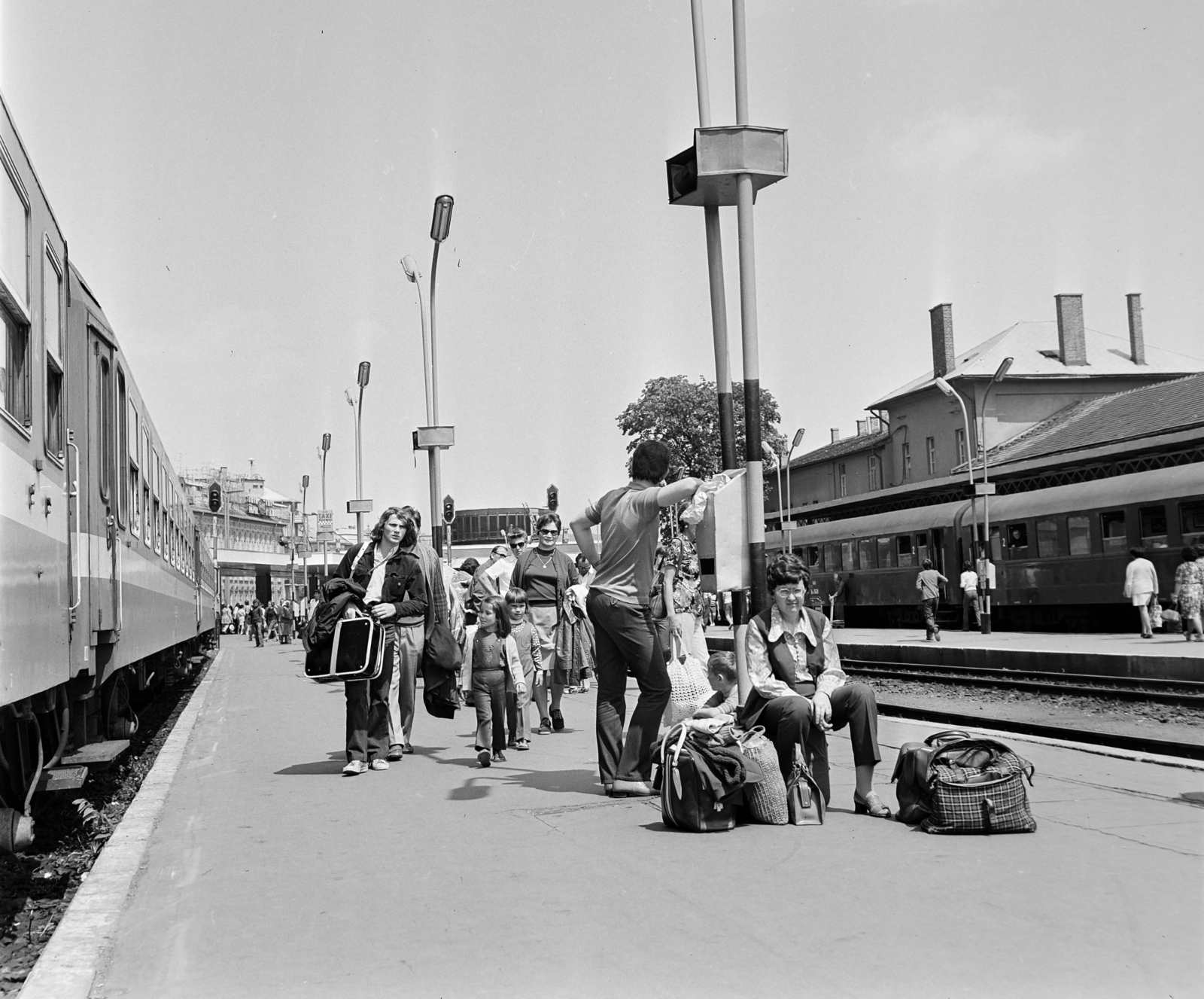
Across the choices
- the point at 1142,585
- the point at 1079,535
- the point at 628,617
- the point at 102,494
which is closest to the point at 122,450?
the point at 102,494

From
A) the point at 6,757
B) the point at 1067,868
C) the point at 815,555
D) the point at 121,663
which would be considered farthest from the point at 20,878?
the point at 815,555

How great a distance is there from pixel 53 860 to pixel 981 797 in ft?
16.8

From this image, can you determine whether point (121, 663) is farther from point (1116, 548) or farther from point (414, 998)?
point (1116, 548)

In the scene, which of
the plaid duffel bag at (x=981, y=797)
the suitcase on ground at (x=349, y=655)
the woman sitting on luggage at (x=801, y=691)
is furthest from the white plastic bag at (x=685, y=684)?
the plaid duffel bag at (x=981, y=797)

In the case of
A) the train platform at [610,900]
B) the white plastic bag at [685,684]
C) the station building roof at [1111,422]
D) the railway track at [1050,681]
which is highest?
the station building roof at [1111,422]

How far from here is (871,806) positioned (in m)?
6.99

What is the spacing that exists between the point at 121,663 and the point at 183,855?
269cm

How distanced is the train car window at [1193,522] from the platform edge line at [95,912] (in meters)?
22.0

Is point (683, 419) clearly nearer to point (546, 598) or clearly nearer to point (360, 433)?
point (360, 433)

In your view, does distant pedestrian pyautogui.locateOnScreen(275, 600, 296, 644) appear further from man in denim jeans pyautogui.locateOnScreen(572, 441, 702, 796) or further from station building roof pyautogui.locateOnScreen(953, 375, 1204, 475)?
man in denim jeans pyautogui.locateOnScreen(572, 441, 702, 796)

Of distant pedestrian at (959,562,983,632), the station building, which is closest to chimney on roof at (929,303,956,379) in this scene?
the station building

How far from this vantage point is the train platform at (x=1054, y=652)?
17.5 metres

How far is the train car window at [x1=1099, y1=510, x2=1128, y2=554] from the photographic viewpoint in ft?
92.1

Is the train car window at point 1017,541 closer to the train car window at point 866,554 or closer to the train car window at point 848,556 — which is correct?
the train car window at point 866,554
